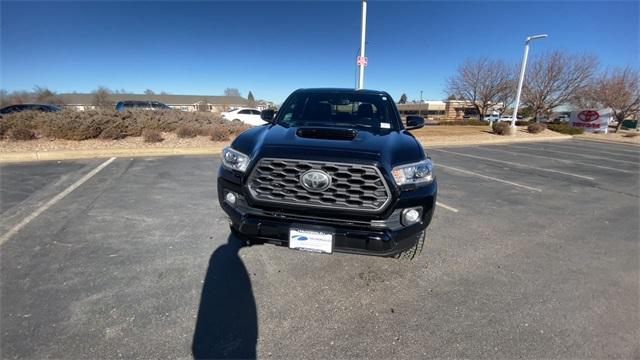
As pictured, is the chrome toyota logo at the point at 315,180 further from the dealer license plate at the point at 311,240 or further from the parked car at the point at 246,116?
the parked car at the point at 246,116

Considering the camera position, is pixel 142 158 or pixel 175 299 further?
pixel 142 158

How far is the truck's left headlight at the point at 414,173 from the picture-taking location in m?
2.51

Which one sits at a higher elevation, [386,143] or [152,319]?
[386,143]

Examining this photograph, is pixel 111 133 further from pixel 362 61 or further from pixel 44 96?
→ pixel 44 96

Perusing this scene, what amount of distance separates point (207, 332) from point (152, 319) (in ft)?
1.58

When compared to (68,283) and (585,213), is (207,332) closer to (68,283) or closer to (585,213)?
(68,283)

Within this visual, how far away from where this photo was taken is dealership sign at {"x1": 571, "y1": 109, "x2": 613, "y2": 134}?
96.5 ft

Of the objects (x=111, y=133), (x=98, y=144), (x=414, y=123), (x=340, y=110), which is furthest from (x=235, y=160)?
(x=111, y=133)

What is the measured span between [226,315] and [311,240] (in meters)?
0.90

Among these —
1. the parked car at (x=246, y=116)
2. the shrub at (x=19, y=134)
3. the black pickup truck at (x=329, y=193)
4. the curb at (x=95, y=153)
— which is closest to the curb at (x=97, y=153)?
the curb at (x=95, y=153)

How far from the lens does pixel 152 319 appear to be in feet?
7.77

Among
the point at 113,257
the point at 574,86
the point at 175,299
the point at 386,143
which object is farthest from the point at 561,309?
the point at 574,86

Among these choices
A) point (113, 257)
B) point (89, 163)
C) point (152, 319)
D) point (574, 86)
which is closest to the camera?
point (152, 319)

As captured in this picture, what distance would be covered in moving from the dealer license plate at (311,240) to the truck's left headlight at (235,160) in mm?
727
